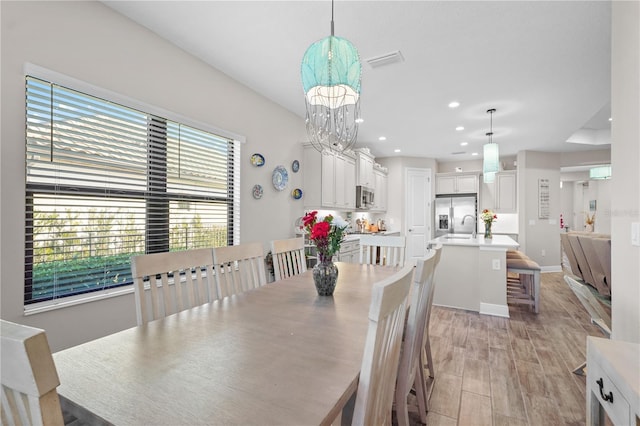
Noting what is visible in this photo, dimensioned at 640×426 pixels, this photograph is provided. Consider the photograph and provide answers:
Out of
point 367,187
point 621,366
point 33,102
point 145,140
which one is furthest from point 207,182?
point 367,187

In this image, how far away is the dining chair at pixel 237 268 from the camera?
178cm

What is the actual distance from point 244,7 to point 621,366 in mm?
2764

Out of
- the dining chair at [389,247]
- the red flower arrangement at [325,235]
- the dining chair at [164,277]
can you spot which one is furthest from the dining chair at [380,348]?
the dining chair at [389,247]

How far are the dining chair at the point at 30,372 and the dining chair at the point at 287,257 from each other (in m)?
1.74

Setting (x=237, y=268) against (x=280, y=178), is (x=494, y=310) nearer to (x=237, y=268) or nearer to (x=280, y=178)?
(x=280, y=178)

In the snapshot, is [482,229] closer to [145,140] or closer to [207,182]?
[207,182]

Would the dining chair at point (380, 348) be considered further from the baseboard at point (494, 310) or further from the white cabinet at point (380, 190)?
the white cabinet at point (380, 190)

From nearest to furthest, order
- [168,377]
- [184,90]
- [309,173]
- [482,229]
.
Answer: [168,377] → [184,90] → [309,173] → [482,229]

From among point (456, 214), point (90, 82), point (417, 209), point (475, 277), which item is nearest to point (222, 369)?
point (90, 82)

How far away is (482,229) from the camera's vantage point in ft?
23.7

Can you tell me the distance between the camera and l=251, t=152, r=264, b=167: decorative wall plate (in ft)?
11.3

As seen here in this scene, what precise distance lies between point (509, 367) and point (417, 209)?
500 centimetres

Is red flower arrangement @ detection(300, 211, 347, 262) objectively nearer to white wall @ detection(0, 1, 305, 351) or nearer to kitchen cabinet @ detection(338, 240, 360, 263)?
white wall @ detection(0, 1, 305, 351)

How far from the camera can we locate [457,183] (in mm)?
7164
